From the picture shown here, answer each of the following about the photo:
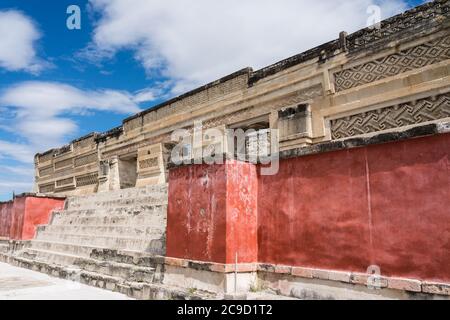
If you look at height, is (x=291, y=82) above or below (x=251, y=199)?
above

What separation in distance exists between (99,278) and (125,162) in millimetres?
9042

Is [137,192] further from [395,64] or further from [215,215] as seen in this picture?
[395,64]

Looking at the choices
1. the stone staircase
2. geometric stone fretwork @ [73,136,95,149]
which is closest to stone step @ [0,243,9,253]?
the stone staircase

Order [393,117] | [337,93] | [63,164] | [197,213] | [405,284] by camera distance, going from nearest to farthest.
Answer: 1. [405,284]
2. [197,213]
3. [393,117]
4. [337,93]
5. [63,164]

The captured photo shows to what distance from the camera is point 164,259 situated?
4.91 metres

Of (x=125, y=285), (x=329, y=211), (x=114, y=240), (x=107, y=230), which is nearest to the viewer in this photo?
(x=329, y=211)

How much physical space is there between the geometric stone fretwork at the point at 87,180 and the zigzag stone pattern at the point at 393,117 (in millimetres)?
10197

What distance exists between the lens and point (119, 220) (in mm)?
7441

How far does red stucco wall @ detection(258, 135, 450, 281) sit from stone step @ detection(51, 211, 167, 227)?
2.68m

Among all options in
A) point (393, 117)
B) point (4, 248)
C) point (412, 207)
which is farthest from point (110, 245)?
point (393, 117)

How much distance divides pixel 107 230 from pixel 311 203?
4.66 m

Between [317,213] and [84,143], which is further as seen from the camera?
[84,143]

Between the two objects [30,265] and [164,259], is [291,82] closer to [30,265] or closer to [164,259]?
[164,259]
